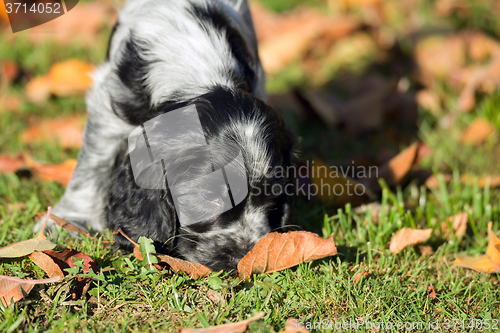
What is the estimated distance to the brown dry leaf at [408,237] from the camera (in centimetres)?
275

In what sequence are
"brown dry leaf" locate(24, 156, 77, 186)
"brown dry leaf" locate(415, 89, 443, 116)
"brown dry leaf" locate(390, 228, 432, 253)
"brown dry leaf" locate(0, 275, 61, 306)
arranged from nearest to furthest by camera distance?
"brown dry leaf" locate(0, 275, 61, 306) → "brown dry leaf" locate(390, 228, 432, 253) → "brown dry leaf" locate(24, 156, 77, 186) → "brown dry leaf" locate(415, 89, 443, 116)

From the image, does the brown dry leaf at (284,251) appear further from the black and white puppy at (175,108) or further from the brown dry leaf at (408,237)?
the brown dry leaf at (408,237)

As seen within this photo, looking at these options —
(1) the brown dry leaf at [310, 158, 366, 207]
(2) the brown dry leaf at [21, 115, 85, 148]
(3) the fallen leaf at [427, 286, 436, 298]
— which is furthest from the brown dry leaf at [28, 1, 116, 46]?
(3) the fallen leaf at [427, 286, 436, 298]

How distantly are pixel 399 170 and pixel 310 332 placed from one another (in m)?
1.74

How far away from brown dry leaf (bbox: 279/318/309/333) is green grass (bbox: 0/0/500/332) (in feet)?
0.15

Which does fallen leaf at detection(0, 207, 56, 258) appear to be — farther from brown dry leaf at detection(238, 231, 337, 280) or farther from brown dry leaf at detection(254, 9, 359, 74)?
brown dry leaf at detection(254, 9, 359, 74)

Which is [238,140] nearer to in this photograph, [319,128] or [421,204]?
[421,204]

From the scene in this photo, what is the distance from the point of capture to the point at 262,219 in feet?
7.97

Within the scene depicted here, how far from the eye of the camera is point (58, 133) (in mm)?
4176

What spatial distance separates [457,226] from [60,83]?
3895 mm

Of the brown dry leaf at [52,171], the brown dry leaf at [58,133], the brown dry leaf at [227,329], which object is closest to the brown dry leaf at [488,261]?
the brown dry leaf at [227,329]

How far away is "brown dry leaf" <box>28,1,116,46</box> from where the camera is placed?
5.61m

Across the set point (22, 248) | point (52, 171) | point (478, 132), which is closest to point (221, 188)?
point (22, 248)

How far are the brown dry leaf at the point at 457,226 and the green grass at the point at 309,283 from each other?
0.05 metres
